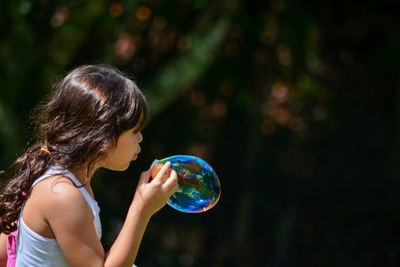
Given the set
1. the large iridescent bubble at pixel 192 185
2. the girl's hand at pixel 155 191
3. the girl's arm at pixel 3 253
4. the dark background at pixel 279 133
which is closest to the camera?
the girl's hand at pixel 155 191

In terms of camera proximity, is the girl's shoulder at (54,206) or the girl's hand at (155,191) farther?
the girl's hand at (155,191)

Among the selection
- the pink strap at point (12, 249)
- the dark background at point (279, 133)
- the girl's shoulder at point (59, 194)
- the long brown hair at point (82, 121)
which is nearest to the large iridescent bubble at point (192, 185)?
the long brown hair at point (82, 121)

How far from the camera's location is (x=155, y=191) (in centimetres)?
161

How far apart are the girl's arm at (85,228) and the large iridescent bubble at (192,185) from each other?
296 millimetres

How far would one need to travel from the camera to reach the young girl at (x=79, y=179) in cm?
151

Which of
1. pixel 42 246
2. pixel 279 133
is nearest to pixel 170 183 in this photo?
pixel 42 246

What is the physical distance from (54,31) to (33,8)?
0.82 feet

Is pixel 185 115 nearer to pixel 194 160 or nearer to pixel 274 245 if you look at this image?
pixel 274 245

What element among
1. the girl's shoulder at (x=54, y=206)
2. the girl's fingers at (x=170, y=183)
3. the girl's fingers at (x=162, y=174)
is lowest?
the girl's shoulder at (x=54, y=206)

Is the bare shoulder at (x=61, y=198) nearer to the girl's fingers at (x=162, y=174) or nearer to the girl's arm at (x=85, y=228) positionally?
the girl's arm at (x=85, y=228)

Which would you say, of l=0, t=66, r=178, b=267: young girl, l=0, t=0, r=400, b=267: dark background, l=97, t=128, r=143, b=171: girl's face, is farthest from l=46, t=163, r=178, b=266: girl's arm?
l=0, t=0, r=400, b=267: dark background

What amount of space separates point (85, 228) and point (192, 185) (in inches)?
20.5

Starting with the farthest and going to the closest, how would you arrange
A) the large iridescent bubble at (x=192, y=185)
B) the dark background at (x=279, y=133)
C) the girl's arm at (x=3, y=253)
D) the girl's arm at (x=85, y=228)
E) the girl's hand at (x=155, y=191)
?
the dark background at (x=279, y=133) < the large iridescent bubble at (x=192, y=185) < the girl's arm at (x=3, y=253) < the girl's hand at (x=155, y=191) < the girl's arm at (x=85, y=228)

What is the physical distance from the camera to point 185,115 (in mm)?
5531
